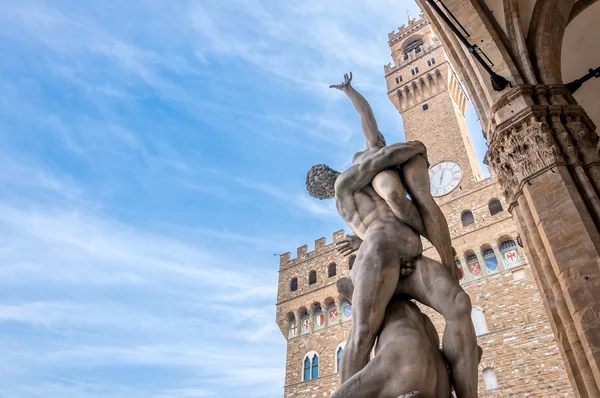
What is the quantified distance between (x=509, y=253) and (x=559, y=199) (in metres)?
15.7

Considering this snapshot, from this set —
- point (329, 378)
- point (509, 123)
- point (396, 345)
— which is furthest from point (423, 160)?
point (329, 378)

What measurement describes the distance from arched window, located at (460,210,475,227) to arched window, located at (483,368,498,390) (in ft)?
21.6

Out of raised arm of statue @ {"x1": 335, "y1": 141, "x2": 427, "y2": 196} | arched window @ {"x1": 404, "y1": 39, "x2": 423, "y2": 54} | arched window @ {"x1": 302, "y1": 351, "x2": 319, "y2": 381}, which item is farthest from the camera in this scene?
arched window @ {"x1": 404, "y1": 39, "x2": 423, "y2": 54}

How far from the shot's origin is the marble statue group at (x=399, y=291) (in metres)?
2.14

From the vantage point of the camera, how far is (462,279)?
19.5 meters

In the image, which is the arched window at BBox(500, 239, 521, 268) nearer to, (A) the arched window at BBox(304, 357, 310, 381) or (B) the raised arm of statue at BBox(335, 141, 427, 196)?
(A) the arched window at BBox(304, 357, 310, 381)

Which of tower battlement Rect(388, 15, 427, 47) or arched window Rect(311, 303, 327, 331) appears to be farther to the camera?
tower battlement Rect(388, 15, 427, 47)

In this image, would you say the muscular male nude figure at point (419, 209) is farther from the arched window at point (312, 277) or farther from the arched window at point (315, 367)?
the arched window at point (312, 277)

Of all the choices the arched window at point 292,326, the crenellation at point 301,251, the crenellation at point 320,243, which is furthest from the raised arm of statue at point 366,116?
the crenellation at point 301,251

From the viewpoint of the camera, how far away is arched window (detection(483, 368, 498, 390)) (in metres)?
16.6

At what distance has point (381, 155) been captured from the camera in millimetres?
2832

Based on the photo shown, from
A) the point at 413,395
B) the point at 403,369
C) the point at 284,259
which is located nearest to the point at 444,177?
the point at 284,259

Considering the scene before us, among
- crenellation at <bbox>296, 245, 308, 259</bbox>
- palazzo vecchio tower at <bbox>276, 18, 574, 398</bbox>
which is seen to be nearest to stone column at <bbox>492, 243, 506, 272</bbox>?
palazzo vecchio tower at <bbox>276, 18, 574, 398</bbox>

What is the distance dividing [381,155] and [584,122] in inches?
154
